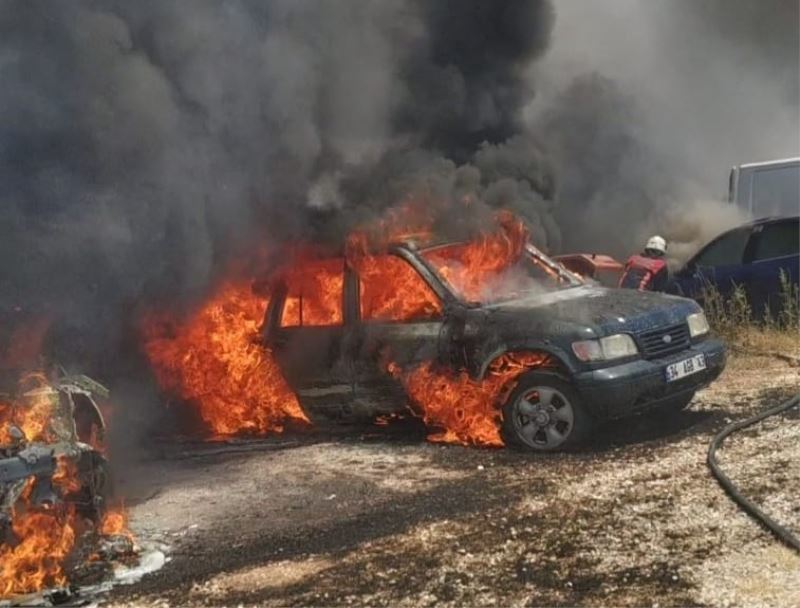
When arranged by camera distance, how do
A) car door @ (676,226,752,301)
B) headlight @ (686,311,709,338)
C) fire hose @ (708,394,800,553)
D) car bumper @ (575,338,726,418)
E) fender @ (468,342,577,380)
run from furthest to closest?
car door @ (676,226,752,301) < headlight @ (686,311,709,338) < fender @ (468,342,577,380) < car bumper @ (575,338,726,418) < fire hose @ (708,394,800,553)

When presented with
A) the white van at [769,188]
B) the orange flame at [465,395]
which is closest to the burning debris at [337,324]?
the orange flame at [465,395]

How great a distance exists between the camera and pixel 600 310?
6906 millimetres

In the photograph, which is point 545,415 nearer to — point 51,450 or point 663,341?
point 663,341

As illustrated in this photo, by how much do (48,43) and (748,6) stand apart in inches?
784

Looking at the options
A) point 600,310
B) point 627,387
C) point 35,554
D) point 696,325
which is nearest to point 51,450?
point 35,554

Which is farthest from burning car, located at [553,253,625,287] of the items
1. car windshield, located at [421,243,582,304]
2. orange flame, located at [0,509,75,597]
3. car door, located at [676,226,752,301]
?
orange flame, located at [0,509,75,597]

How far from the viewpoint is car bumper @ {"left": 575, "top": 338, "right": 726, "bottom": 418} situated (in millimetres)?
6477

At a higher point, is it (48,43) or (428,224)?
(48,43)

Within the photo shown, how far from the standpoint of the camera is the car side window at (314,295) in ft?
24.9

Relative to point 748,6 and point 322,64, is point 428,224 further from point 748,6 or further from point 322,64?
point 748,6

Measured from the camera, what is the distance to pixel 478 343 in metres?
6.92

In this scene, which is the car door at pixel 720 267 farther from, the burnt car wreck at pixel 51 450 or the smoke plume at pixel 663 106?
the burnt car wreck at pixel 51 450

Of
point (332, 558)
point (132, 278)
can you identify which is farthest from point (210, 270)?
point (332, 558)

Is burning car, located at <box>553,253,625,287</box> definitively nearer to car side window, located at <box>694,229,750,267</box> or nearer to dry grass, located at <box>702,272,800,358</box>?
car side window, located at <box>694,229,750,267</box>
